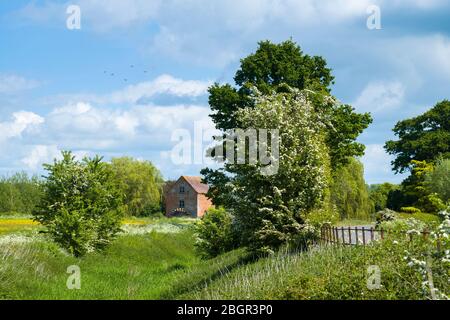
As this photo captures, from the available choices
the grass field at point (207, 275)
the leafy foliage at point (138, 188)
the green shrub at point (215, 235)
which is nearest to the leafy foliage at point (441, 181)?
the green shrub at point (215, 235)

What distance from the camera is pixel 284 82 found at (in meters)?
40.8

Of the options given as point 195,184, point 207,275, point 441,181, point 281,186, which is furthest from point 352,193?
point 195,184

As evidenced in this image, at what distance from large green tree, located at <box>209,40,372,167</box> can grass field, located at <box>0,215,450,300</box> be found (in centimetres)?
1258

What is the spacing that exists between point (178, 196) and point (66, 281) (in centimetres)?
7845

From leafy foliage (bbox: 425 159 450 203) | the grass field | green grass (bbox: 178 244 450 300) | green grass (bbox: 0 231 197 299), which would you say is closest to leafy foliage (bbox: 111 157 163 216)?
leafy foliage (bbox: 425 159 450 203)

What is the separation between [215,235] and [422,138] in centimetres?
3813

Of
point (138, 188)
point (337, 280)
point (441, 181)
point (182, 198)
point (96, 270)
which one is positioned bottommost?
point (96, 270)

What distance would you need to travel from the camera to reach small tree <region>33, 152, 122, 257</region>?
29.0 meters

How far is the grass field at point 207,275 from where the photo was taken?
487 inches

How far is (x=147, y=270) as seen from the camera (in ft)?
95.9

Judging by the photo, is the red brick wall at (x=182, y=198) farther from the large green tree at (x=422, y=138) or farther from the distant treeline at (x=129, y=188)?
the large green tree at (x=422, y=138)

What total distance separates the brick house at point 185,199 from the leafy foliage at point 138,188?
4.88 metres

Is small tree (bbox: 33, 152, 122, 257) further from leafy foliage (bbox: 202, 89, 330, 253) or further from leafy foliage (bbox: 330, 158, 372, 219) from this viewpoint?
leafy foliage (bbox: 330, 158, 372, 219)

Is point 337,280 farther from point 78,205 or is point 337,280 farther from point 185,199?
point 185,199
